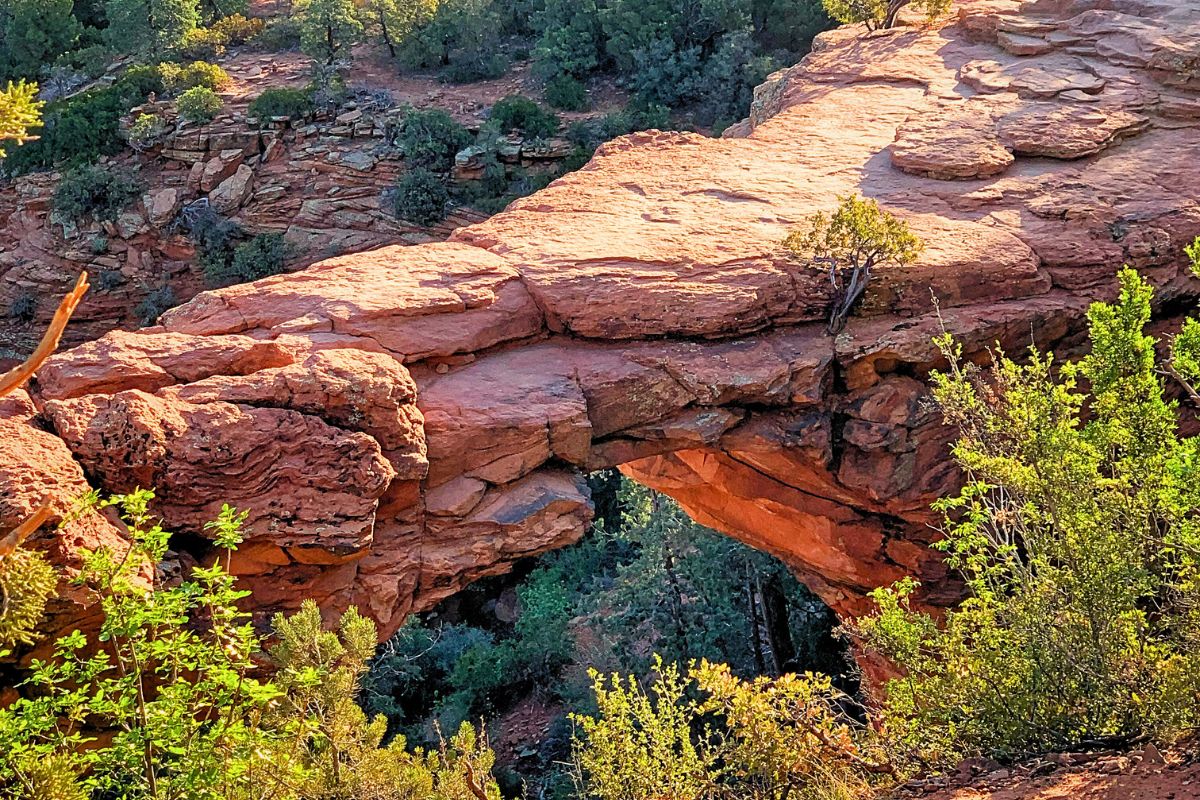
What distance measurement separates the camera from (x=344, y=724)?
7.46m

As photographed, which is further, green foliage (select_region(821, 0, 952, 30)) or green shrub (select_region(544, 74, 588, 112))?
green shrub (select_region(544, 74, 588, 112))

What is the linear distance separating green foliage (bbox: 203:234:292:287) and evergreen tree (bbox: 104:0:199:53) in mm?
7270

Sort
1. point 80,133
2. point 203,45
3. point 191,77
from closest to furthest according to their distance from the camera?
point 80,133 < point 191,77 < point 203,45

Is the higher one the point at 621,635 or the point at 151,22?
the point at 151,22

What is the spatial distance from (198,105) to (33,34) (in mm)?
8052

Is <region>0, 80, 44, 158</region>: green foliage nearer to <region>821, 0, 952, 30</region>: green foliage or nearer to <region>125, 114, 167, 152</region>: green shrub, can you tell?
<region>821, 0, 952, 30</region>: green foliage

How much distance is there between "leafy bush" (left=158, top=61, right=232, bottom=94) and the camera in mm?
27297

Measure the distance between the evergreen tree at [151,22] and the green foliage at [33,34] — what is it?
249cm

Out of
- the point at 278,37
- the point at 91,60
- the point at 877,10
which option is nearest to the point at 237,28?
the point at 278,37

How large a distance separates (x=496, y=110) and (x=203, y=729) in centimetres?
2144

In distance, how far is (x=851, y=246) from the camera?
10.3 m

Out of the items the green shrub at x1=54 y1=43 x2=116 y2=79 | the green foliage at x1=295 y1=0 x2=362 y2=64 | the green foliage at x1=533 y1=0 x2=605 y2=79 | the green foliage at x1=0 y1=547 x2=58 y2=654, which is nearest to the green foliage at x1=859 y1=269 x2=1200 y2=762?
the green foliage at x1=0 y1=547 x2=58 y2=654

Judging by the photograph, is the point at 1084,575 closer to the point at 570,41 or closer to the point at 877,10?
the point at 877,10

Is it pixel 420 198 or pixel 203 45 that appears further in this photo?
pixel 203 45
